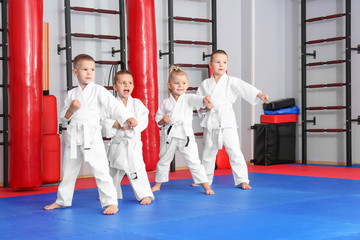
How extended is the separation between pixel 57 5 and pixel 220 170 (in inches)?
108

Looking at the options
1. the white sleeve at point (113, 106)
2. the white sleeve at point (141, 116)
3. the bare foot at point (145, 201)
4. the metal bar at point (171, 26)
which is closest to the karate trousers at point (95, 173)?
the white sleeve at point (113, 106)

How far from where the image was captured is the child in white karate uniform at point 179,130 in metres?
4.19

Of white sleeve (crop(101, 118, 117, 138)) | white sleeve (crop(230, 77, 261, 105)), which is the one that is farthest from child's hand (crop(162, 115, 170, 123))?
white sleeve (crop(230, 77, 261, 105))

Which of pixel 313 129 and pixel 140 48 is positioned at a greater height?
pixel 140 48

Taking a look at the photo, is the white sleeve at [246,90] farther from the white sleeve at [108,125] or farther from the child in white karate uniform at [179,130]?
the white sleeve at [108,125]

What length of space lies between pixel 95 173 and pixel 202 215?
0.79 m

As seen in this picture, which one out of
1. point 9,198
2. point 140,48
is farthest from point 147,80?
point 9,198

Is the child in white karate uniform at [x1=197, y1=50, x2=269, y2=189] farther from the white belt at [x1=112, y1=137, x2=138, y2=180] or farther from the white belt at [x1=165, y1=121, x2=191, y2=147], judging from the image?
the white belt at [x1=112, y1=137, x2=138, y2=180]

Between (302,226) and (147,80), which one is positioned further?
(147,80)

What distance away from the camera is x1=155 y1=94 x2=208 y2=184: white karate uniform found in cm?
419

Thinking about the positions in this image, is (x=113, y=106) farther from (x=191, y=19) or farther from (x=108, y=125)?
(x=191, y=19)

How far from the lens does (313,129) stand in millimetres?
6906

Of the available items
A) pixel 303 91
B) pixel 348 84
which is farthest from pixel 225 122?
pixel 303 91

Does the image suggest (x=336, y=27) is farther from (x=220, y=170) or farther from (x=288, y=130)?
(x=220, y=170)
